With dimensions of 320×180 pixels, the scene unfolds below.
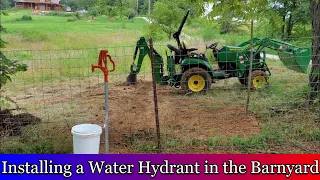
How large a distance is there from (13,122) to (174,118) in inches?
102

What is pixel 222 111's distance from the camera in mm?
5895

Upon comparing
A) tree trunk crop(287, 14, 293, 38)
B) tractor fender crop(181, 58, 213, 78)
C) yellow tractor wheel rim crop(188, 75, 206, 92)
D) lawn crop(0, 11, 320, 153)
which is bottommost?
lawn crop(0, 11, 320, 153)

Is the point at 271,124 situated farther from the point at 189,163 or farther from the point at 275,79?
the point at 275,79

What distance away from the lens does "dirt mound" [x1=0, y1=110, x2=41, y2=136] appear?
16.0 feet

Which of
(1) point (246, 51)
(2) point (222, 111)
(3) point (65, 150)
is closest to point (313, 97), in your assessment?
(2) point (222, 111)

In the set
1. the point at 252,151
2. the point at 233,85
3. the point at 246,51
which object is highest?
the point at 246,51

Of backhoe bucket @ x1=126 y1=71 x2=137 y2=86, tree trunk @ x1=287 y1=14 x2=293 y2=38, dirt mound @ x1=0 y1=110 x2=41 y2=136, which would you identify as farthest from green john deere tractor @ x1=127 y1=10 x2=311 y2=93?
tree trunk @ x1=287 y1=14 x2=293 y2=38

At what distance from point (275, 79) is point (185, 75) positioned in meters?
2.87

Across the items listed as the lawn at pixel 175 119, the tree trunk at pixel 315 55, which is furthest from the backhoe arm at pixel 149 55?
the tree trunk at pixel 315 55

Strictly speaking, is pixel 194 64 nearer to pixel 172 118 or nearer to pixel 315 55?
pixel 172 118

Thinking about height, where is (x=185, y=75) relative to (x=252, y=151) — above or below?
above

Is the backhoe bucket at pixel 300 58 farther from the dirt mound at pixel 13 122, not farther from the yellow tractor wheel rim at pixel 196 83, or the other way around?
the dirt mound at pixel 13 122

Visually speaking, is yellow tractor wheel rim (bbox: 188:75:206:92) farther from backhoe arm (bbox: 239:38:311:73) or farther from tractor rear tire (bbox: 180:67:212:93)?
backhoe arm (bbox: 239:38:311:73)

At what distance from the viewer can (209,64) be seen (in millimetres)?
7766
